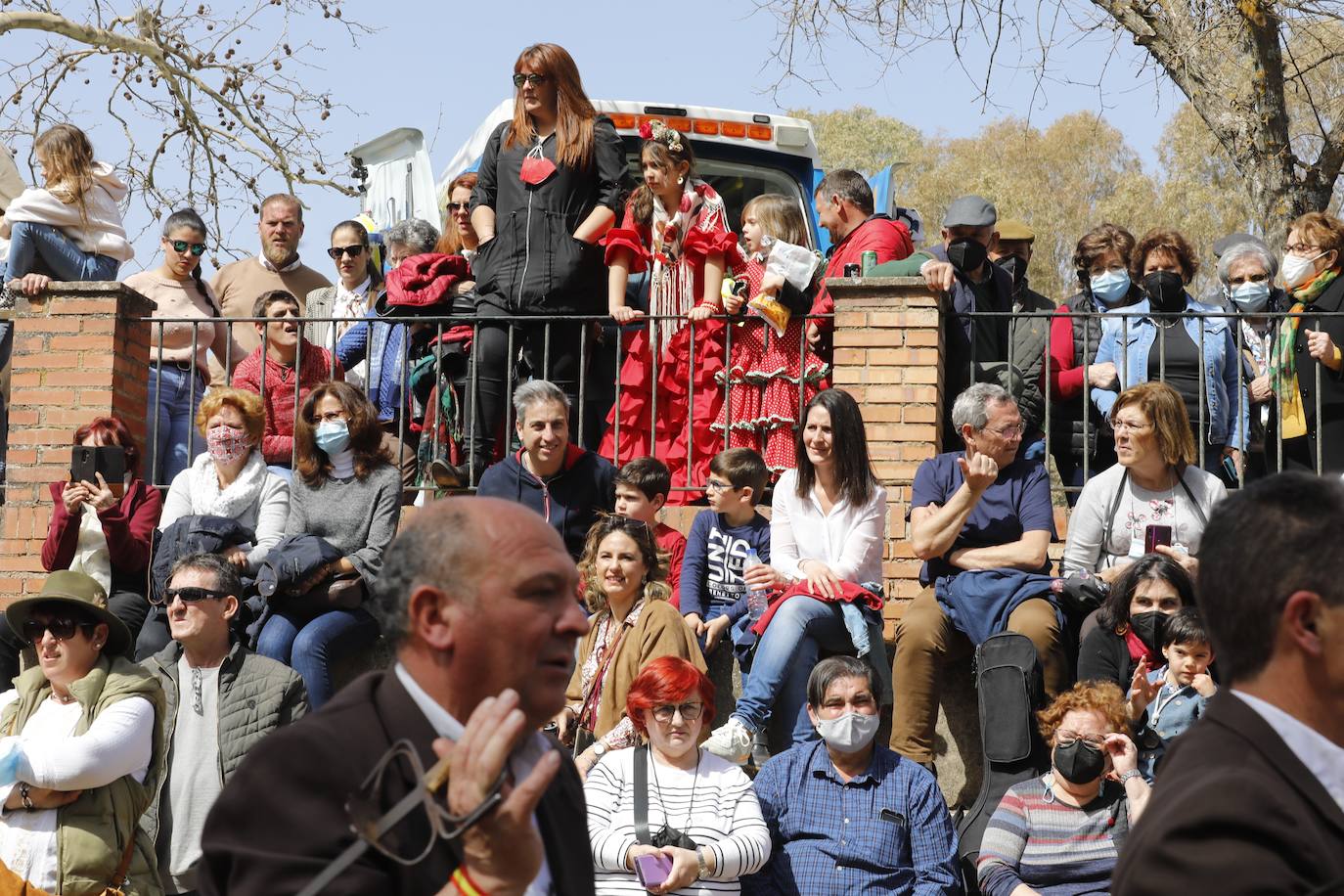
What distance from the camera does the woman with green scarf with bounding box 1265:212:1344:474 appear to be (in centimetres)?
843

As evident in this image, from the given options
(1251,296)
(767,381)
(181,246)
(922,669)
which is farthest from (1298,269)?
(181,246)

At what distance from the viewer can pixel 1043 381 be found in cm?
891

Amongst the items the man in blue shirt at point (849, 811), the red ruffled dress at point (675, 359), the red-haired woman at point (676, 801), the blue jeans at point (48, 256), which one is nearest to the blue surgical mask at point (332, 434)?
the red ruffled dress at point (675, 359)

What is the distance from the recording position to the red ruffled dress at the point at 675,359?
9.02 m

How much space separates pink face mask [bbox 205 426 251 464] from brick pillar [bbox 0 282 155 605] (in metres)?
1.32

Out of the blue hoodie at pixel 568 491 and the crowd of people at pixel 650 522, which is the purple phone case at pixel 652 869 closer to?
the crowd of people at pixel 650 522

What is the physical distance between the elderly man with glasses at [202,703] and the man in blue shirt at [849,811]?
6.77 ft

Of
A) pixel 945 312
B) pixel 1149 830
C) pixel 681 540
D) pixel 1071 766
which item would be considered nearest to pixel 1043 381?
pixel 945 312

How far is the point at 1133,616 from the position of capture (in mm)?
6859

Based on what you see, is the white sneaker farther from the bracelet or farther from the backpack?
the bracelet

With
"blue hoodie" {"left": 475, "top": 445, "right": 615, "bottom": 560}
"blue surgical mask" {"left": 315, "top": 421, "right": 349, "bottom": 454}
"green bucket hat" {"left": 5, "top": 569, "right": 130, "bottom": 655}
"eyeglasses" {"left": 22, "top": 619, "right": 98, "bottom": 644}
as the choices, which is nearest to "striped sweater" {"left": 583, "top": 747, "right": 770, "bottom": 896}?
"blue hoodie" {"left": 475, "top": 445, "right": 615, "bottom": 560}

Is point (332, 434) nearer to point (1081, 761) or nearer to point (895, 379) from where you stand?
point (895, 379)

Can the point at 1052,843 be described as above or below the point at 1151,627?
below

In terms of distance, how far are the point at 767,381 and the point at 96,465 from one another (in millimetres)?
3471
